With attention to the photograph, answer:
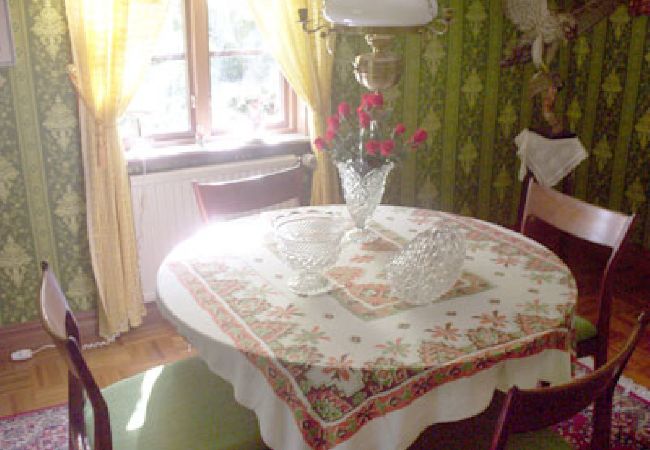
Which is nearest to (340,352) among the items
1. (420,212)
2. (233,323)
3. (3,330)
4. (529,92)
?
(233,323)

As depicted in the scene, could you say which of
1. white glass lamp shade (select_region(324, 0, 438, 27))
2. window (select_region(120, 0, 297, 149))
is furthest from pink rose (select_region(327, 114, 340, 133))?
window (select_region(120, 0, 297, 149))

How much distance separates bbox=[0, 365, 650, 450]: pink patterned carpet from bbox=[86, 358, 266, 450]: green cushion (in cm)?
83

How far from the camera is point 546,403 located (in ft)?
4.64

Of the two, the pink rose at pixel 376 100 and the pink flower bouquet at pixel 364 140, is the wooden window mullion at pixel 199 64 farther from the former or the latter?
the pink rose at pixel 376 100

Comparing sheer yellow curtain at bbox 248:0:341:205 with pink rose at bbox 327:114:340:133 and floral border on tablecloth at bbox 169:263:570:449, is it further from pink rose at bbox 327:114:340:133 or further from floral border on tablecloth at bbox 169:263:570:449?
floral border on tablecloth at bbox 169:263:570:449

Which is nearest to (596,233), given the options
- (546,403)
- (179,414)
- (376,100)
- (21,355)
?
(376,100)

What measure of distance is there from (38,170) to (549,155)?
8.62ft

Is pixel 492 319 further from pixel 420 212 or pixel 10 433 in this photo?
pixel 10 433

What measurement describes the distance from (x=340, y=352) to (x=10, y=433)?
168 centimetres

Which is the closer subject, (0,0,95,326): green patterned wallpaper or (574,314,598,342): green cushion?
(574,314,598,342): green cushion

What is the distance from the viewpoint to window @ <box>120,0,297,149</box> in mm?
3486

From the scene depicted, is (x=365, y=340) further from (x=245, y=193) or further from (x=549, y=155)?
(x=549, y=155)

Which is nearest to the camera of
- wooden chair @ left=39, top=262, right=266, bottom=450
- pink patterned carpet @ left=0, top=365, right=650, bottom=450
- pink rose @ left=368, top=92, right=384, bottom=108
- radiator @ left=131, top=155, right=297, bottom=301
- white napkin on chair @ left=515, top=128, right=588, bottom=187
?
wooden chair @ left=39, top=262, right=266, bottom=450

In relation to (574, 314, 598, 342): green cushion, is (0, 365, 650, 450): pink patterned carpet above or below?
below
